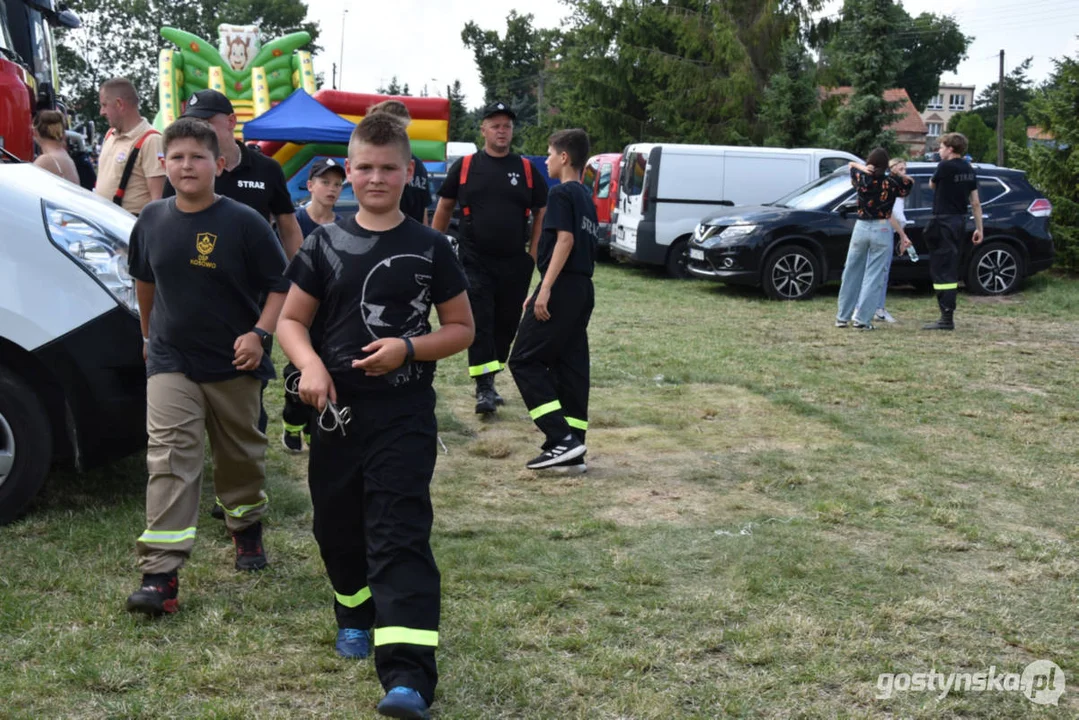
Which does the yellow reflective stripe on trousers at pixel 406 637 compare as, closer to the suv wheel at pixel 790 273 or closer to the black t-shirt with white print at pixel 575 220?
the black t-shirt with white print at pixel 575 220

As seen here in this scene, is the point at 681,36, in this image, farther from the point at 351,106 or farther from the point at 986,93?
the point at 986,93

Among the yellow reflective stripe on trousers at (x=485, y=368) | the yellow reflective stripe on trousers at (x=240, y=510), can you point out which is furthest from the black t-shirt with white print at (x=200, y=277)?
the yellow reflective stripe on trousers at (x=485, y=368)

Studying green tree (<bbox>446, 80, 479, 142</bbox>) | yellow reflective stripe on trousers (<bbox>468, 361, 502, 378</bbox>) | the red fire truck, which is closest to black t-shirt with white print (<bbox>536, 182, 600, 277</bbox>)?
→ yellow reflective stripe on trousers (<bbox>468, 361, 502, 378</bbox>)

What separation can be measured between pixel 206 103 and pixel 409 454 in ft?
8.07

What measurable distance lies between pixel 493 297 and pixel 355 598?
12.6 feet

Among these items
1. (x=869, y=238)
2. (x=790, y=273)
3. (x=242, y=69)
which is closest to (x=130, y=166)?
(x=869, y=238)

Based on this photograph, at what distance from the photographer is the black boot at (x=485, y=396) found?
292 inches

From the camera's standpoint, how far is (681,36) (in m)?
33.4

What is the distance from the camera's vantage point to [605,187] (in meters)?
18.8

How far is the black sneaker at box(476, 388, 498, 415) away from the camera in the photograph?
7.42 metres

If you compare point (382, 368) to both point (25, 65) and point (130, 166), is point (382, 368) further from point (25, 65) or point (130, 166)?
point (25, 65)

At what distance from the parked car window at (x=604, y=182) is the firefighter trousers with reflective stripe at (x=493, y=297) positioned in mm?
11637

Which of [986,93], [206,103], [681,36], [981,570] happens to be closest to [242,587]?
[206,103]

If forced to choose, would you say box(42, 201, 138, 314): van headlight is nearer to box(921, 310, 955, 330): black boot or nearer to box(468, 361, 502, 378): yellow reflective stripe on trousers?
box(468, 361, 502, 378): yellow reflective stripe on trousers
